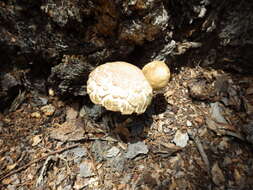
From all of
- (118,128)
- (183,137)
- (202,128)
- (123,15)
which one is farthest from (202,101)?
(123,15)

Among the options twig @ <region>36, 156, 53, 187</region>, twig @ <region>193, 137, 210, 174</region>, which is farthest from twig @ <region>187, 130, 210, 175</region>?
twig @ <region>36, 156, 53, 187</region>

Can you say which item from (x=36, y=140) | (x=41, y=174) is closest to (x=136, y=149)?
(x=41, y=174)

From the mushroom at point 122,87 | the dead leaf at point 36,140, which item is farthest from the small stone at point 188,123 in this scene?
the dead leaf at point 36,140

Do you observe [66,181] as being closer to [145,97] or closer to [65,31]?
[145,97]

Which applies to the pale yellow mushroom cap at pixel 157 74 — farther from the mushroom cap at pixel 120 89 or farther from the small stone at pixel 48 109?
the small stone at pixel 48 109

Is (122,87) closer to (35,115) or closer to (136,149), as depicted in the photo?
(136,149)
